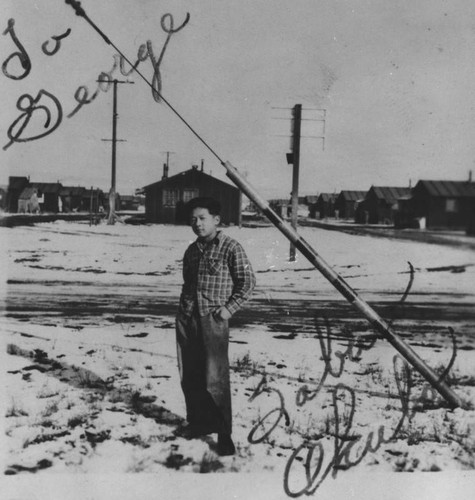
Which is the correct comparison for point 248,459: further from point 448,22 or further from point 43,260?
point 448,22

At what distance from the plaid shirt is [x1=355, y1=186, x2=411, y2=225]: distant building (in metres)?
1.45

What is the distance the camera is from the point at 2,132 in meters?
3.25

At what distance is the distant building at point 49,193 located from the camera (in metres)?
3.61

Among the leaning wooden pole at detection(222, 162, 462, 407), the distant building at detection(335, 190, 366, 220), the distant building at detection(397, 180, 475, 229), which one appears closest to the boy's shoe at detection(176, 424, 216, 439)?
the leaning wooden pole at detection(222, 162, 462, 407)

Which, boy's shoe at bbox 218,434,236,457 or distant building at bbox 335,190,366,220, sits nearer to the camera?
boy's shoe at bbox 218,434,236,457

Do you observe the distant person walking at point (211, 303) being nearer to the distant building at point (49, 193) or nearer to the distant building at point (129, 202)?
the distant building at point (129, 202)

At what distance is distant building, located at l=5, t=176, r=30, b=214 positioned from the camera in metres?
3.31

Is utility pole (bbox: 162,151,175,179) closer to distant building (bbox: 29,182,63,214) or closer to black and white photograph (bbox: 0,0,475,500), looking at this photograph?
black and white photograph (bbox: 0,0,475,500)

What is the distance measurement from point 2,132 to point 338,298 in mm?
2908
